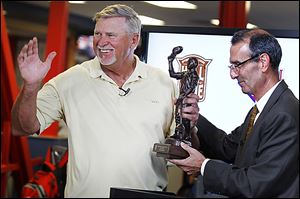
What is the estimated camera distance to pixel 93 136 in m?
2.54

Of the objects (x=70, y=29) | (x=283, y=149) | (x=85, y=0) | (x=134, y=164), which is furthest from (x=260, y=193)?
(x=70, y=29)

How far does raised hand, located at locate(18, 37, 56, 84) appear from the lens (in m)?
2.26

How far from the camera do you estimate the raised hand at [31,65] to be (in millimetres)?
2264

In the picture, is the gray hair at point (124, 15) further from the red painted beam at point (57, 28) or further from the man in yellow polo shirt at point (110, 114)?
the red painted beam at point (57, 28)

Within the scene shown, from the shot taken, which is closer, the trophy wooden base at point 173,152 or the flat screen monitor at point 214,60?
the trophy wooden base at point 173,152

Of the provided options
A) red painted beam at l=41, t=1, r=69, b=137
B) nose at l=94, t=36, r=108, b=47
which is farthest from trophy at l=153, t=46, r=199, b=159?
red painted beam at l=41, t=1, r=69, b=137

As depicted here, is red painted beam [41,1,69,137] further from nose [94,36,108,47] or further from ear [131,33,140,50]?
nose [94,36,108,47]

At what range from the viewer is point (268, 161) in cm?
193

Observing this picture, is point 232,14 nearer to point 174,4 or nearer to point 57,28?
point 174,4

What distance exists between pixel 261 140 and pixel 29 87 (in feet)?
2.78

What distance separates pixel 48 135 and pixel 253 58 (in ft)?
14.9

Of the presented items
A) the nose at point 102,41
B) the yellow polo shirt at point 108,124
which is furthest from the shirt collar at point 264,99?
the nose at point 102,41

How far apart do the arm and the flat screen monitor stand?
843 mm

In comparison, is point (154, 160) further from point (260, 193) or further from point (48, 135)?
point (48, 135)
